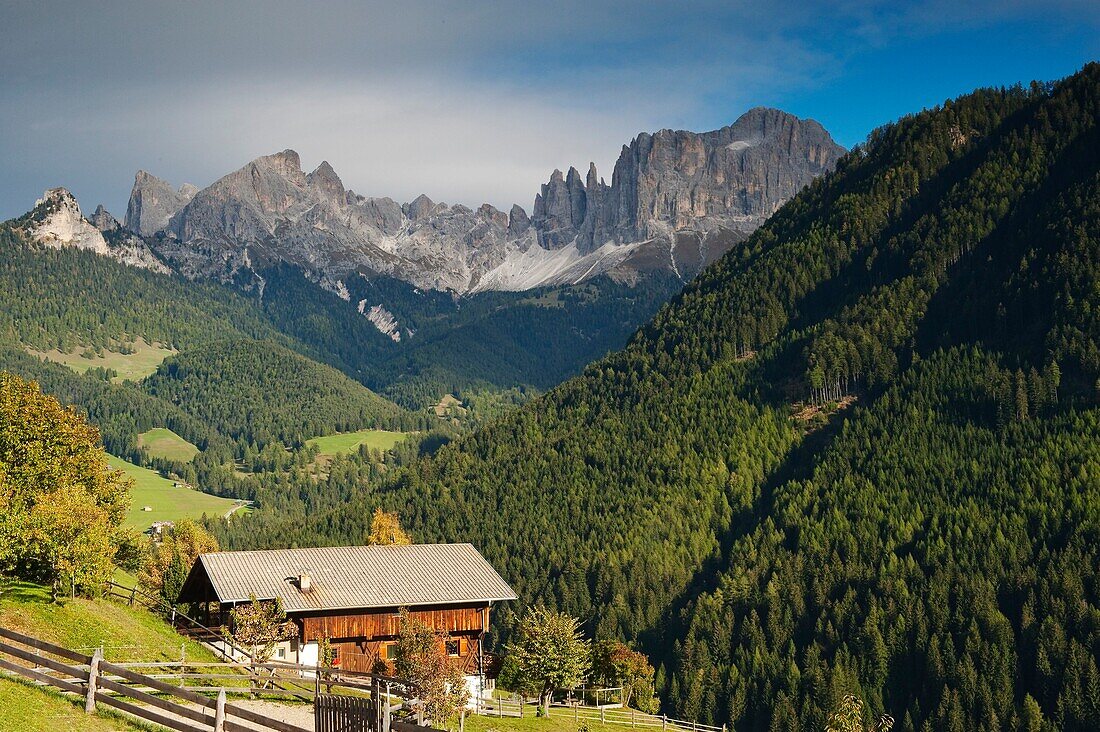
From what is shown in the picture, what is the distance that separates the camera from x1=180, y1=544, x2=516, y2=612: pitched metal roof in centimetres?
8288

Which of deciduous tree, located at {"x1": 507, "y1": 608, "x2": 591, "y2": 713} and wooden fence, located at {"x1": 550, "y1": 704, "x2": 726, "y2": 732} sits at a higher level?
deciduous tree, located at {"x1": 507, "y1": 608, "x2": 591, "y2": 713}

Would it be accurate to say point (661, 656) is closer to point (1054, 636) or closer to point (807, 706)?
point (807, 706)

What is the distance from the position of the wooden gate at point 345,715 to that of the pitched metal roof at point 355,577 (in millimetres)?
46904

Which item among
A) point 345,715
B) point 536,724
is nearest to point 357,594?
point 536,724

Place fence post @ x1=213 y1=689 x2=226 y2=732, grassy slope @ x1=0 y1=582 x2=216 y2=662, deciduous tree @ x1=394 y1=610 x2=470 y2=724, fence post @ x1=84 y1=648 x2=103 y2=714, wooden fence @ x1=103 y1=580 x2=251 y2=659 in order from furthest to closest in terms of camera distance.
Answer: wooden fence @ x1=103 y1=580 x2=251 y2=659 < grassy slope @ x1=0 y1=582 x2=216 y2=662 < deciduous tree @ x1=394 y1=610 x2=470 y2=724 < fence post @ x1=84 y1=648 x2=103 y2=714 < fence post @ x1=213 y1=689 x2=226 y2=732

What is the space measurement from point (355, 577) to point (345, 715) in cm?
5324

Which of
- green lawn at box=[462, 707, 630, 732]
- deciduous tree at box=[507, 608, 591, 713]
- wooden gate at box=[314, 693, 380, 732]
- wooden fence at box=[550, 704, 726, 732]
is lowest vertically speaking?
wooden fence at box=[550, 704, 726, 732]

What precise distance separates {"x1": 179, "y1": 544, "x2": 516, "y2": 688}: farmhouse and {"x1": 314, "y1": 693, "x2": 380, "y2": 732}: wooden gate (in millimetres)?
45751

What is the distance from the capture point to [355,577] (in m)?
86.2

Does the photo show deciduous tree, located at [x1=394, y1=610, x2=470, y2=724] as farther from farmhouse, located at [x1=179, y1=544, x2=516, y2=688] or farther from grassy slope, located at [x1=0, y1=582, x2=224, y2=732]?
farmhouse, located at [x1=179, y1=544, x2=516, y2=688]

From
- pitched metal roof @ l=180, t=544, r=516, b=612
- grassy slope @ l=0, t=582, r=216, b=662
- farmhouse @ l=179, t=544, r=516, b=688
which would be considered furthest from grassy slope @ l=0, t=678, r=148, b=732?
pitched metal roof @ l=180, t=544, r=516, b=612

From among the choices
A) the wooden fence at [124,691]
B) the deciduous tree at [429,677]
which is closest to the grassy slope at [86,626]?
the deciduous tree at [429,677]

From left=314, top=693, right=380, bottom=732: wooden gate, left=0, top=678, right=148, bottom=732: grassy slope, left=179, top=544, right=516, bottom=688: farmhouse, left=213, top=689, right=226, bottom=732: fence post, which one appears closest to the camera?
left=314, top=693, right=380, bottom=732: wooden gate

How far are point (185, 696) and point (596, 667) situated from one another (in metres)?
66.2
